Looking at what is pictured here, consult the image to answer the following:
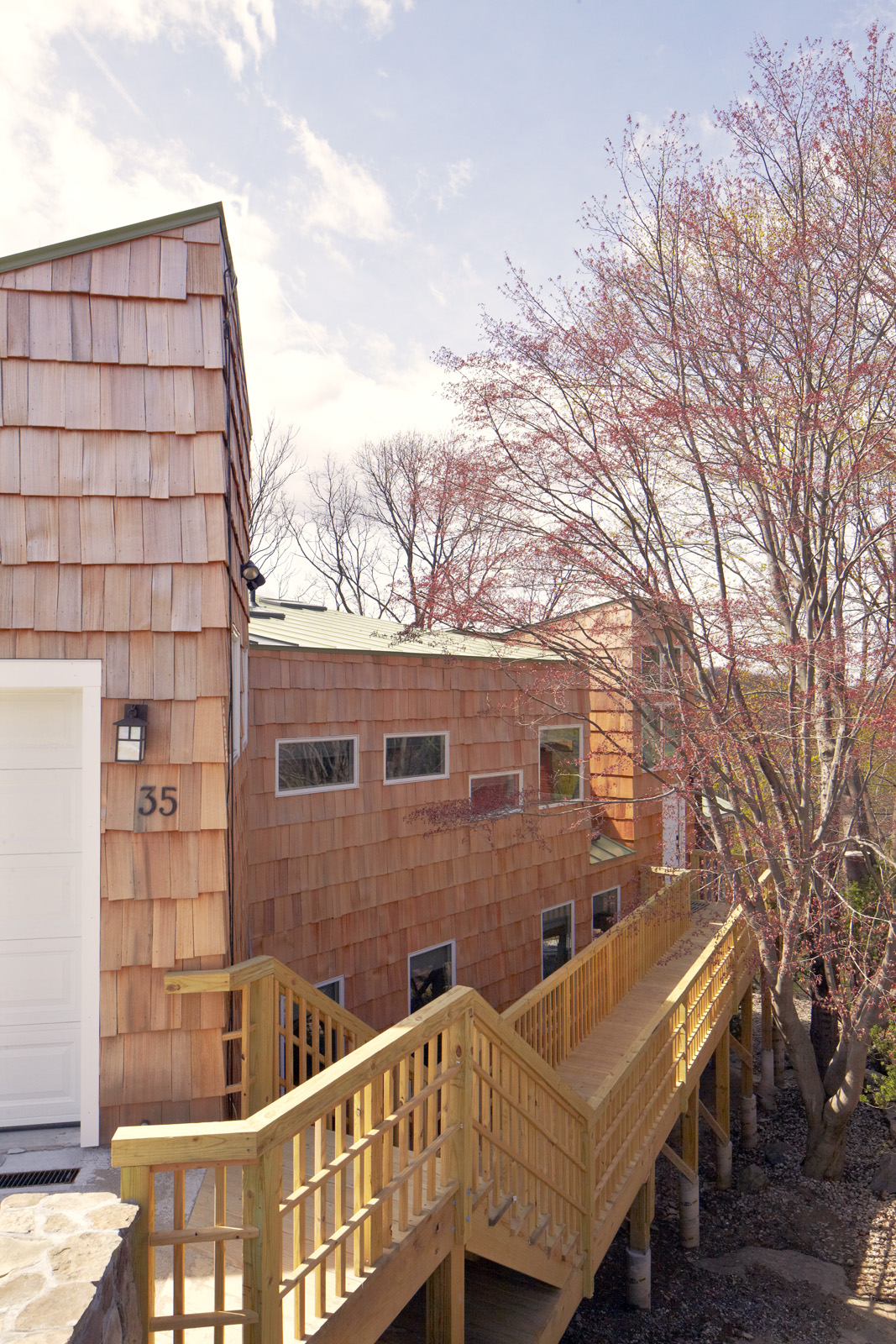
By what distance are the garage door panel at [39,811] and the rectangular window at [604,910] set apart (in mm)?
8129

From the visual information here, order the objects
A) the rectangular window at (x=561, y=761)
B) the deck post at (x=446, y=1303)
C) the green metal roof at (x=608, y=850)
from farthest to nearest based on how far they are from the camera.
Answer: the green metal roof at (x=608, y=850) → the rectangular window at (x=561, y=761) → the deck post at (x=446, y=1303)

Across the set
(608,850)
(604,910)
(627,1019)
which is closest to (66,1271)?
(627,1019)

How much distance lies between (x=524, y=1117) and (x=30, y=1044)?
2424 millimetres

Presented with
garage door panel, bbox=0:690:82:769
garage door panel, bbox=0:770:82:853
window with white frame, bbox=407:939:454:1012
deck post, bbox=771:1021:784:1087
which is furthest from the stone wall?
deck post, bbox=771:1021:784:1087

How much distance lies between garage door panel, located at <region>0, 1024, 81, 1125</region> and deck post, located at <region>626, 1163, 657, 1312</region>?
17.5ft

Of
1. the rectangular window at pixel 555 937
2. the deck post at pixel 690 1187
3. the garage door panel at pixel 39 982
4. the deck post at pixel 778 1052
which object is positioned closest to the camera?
the garage door panel at pixel 39 982

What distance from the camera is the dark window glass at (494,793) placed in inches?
336

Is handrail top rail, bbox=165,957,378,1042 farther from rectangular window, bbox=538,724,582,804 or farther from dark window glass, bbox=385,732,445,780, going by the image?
rectangular window, bbox=538,724,582,804

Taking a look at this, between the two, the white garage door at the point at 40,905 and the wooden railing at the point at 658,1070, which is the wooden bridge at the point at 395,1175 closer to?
the wooden railing at the point at 658,1070

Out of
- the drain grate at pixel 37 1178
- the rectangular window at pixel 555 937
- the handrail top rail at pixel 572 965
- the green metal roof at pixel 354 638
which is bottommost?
the rectangular window at pixel 555 937

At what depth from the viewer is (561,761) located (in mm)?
9992

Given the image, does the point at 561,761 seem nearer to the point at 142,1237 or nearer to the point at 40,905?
the point at 40,905

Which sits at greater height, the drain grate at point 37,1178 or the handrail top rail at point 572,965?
the drain grate at point 37,1178

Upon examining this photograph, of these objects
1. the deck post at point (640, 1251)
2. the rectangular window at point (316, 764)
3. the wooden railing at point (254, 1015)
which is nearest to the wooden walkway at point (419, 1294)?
the wooden railing at point (254, 1015)
